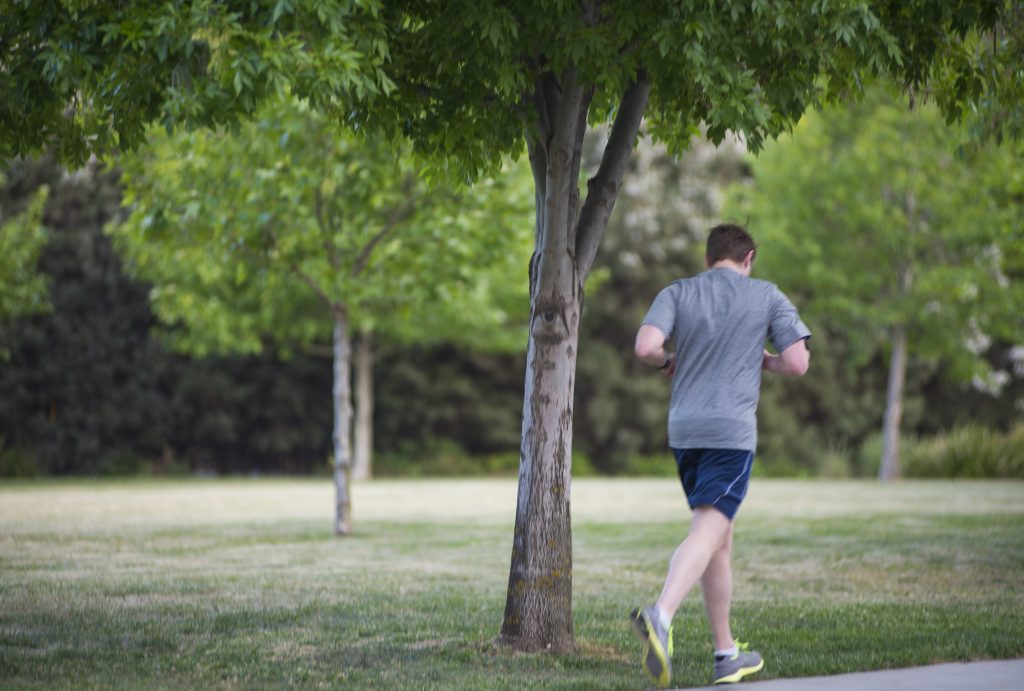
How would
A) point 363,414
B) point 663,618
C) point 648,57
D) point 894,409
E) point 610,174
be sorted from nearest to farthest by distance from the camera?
point 663,618 → point 648,57 → point 610,174 → point 894,409 → point 363,414

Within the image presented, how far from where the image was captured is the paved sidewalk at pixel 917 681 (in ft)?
18.1

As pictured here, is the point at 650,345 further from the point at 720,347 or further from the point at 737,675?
the point at 737,675

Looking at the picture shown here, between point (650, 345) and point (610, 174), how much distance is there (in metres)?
1.80

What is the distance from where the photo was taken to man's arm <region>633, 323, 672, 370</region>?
5.39 m

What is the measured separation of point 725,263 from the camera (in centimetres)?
576

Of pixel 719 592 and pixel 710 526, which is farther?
pixel 719 592

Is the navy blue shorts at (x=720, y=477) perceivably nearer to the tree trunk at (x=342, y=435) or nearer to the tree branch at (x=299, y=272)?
the tree trunk at (x=342, y=435)

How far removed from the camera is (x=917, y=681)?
568 centimetres

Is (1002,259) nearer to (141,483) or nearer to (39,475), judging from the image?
(141,483)

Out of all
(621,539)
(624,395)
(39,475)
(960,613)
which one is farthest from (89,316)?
(960,613)

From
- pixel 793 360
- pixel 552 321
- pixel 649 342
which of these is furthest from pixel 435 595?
pixel 793 360

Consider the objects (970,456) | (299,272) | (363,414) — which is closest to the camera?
(299,272)

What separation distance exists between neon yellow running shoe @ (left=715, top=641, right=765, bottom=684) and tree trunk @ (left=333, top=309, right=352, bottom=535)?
360 inches

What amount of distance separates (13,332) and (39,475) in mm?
3727
